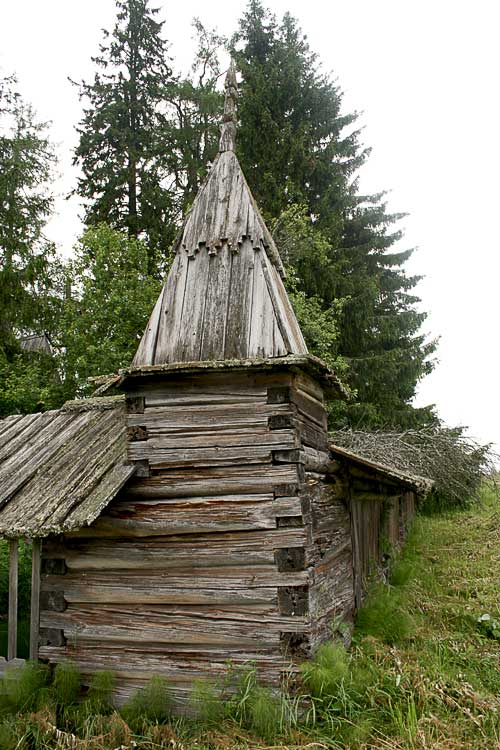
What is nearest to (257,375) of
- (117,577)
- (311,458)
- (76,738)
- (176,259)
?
(311,458)

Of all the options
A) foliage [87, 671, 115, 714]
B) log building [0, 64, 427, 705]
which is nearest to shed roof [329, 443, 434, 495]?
log building [0, 64, 427, 705]

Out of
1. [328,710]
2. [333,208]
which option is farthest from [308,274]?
[328,710]

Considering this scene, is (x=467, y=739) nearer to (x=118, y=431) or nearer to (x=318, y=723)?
(x=318, y=723)

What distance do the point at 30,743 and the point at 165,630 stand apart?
5.11 ft

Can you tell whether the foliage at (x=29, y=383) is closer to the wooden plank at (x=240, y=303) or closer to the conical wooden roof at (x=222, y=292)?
the conical wooden roof at (x=222, y=292)

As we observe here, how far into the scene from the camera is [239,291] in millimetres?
7055

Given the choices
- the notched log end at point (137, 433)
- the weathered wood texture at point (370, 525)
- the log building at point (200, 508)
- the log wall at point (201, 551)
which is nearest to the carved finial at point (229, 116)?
the log building at point (200, 508)

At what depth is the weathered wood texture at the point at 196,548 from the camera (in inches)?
238

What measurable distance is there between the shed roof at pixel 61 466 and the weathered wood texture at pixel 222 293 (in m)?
1.32

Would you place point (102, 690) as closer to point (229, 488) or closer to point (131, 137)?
point (229, 488)

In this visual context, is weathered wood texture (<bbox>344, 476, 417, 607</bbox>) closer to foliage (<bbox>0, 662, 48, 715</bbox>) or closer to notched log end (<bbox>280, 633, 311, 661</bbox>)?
notched log end (<bbox>280, 633, 311, 661</bbox>)

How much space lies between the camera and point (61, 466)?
7285 millimetres

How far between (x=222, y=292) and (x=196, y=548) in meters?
2.94

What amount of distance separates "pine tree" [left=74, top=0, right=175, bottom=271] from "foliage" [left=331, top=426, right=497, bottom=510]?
433 inches
